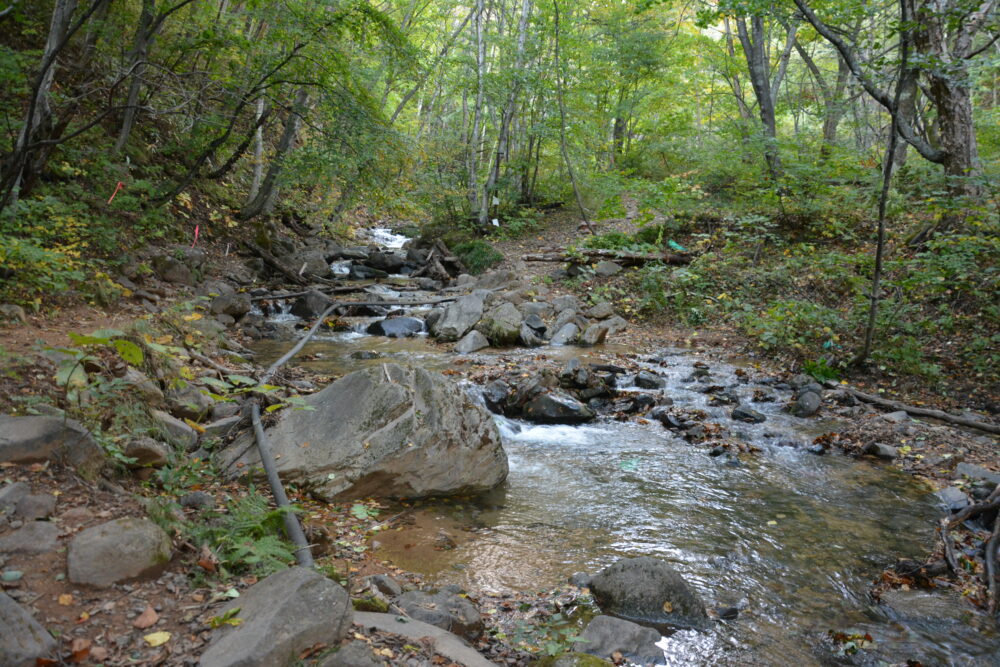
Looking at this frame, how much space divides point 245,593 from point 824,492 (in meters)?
5.48

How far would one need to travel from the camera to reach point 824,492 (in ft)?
18.8

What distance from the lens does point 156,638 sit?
2.43 meters

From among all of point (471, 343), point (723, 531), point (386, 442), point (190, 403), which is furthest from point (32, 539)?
point (471, 343)

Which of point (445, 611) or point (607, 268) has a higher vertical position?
point (607, 268)

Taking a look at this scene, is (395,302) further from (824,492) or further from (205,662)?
(205,662)

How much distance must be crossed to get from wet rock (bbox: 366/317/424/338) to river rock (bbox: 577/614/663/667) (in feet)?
29.0

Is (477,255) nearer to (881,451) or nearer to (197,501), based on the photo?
(881,451)

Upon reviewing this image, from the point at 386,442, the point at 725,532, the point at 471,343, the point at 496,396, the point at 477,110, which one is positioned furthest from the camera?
the point at 477,110

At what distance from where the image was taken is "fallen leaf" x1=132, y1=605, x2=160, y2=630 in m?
2.51

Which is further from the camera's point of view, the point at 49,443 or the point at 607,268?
the point at 607,268

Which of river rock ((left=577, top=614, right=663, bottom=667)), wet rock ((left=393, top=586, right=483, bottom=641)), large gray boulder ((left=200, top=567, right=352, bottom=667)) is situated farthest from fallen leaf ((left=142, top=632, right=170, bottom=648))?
river rock ((left=577, top=614, right=663, bottom=667))

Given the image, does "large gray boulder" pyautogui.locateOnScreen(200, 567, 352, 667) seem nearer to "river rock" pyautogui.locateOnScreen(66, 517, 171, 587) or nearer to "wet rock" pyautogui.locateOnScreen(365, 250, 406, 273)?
"river rock" pyautogui.locateOnScreen(66, 517, 171, 587)

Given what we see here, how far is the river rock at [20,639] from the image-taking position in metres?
2.05

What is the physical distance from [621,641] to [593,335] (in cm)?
811
